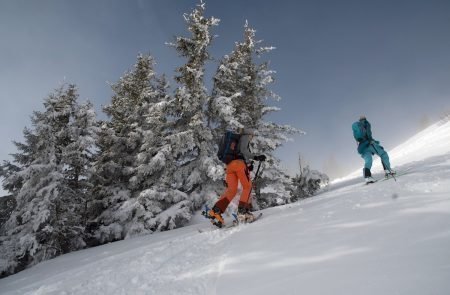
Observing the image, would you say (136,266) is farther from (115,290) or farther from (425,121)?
(425,121)

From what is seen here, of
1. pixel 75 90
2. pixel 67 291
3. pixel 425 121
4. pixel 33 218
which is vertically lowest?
pixel 67 291

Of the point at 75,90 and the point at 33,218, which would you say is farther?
the point at 75,90

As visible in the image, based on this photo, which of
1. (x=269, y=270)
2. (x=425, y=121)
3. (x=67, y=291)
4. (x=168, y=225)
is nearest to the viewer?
(x=269, y=270)

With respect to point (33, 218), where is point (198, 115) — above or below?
above

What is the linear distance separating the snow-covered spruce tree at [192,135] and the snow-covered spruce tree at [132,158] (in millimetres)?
770

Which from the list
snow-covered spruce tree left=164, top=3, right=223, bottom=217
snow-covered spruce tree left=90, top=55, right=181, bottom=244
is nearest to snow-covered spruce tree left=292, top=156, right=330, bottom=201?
snow-covered spruce tree left=164, top=3, right=223, bottom=217

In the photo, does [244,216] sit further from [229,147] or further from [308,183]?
[308,183]

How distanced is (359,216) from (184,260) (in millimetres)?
2952

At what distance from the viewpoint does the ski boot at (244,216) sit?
7641 millimetres

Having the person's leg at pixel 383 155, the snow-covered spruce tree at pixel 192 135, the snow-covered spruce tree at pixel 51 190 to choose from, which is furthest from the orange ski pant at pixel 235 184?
the snow-covered spruce tree at pixel 51 190

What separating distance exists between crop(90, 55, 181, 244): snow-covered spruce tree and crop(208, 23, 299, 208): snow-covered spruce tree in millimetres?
3183

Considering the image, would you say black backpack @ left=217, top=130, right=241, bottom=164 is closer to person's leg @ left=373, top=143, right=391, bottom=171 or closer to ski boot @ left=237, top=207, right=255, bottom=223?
ski boot @ left=237, top=207, right=255, bottom=223

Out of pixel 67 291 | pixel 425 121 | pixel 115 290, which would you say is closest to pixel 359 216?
pixel 115 290

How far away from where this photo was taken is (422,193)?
17.1 ft
